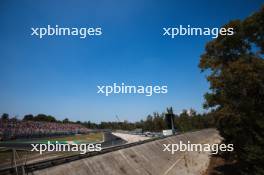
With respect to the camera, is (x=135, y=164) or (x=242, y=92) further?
(x=135, y=164)

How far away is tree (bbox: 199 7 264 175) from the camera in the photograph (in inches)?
758

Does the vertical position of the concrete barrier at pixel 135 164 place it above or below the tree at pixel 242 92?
below

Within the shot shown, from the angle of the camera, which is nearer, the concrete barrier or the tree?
the tree

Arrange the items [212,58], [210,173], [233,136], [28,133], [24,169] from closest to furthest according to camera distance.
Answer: [24,169], [233,136], [212,58], [210,173], [28,133]

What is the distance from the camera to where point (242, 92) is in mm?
20781

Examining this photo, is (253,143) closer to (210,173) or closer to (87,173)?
(210,173)

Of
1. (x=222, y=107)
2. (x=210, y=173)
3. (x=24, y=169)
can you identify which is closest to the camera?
(x=24, y=169)

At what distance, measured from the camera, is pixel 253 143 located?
1955 centimetres

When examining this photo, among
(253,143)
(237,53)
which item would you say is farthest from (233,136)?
(237,53)

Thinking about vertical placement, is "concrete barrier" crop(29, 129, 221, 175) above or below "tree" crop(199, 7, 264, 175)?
below

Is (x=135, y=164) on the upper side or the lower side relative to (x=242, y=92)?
lower

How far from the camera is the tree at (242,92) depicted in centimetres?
1927

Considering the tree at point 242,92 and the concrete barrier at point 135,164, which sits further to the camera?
the concrete barrier at point 135,164

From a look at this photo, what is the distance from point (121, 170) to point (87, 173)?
18.7ft
